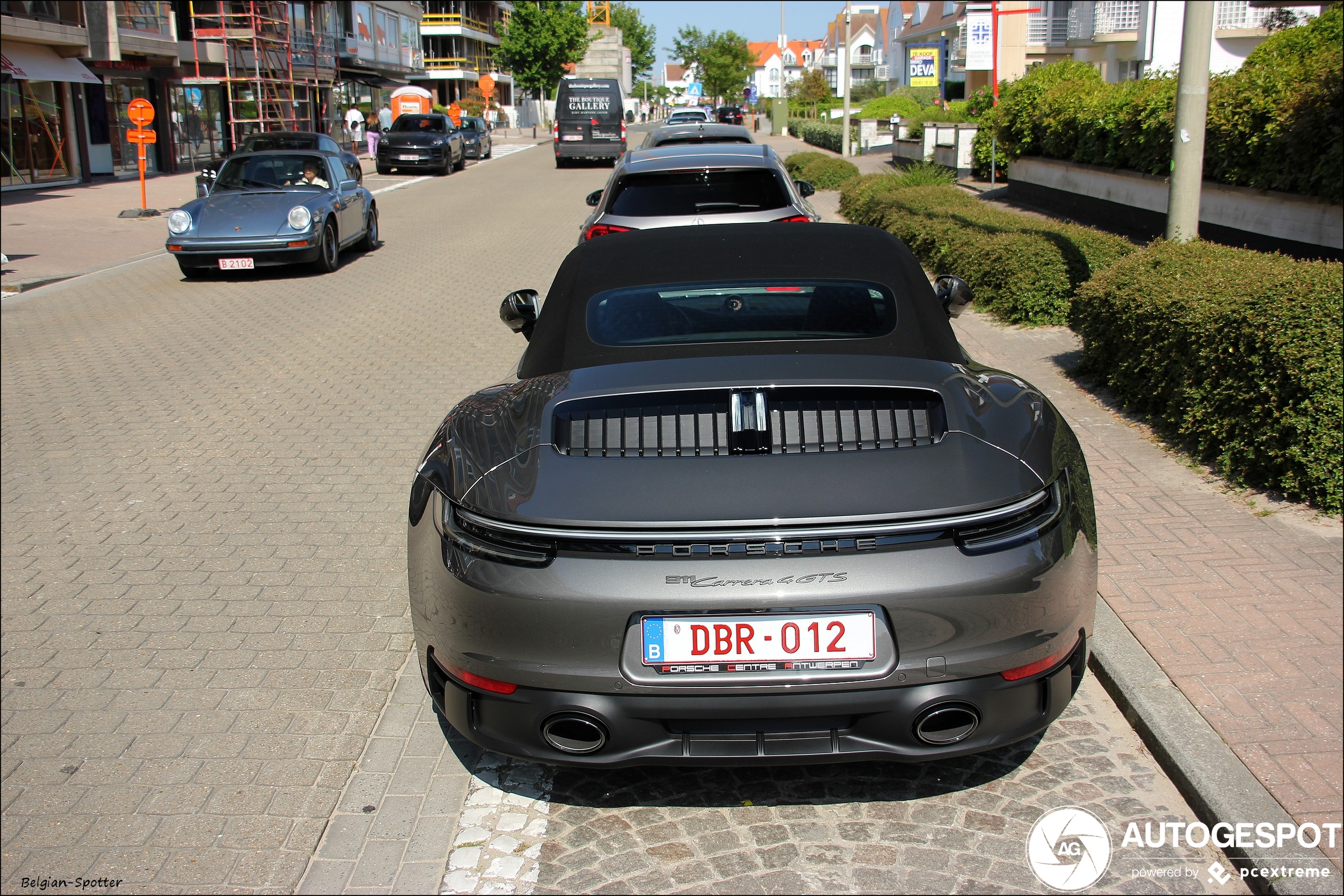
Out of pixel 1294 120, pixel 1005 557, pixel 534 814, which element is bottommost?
pixel 534 814

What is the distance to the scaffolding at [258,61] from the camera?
127ft

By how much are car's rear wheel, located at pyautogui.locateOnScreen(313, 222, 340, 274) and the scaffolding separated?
24.7m

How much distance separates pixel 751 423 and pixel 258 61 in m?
41.5

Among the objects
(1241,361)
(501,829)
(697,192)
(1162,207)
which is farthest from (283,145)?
(501,829)

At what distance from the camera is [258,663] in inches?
164

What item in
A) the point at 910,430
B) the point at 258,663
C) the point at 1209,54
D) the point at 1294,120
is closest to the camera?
the point at 910,430

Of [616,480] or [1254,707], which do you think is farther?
[1254,707]

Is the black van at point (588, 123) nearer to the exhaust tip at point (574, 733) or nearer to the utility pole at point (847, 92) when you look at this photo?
the utility pole at point (847, 92)

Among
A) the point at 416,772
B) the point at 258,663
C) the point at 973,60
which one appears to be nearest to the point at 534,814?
the point at 416,772

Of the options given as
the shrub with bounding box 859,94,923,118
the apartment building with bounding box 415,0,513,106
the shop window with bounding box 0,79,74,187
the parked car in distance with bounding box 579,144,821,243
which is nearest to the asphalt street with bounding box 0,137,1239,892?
the parked car in distance with bounding box 579,144,821,243

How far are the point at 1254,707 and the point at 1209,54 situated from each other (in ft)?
20.4

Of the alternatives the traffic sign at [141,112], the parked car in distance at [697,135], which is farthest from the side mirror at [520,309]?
the traffic sign at [141,112]

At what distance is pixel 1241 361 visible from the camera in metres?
5.46

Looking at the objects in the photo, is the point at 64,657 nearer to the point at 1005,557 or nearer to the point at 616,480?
the point at 616,480
